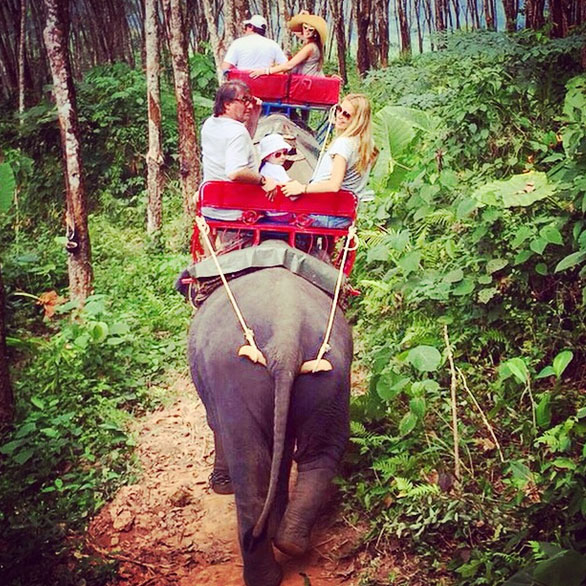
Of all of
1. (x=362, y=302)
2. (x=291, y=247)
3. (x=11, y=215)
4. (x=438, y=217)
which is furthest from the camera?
(x=11, y=215)

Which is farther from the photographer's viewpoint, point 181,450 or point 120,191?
point 120,191

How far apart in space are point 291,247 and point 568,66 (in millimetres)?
4054

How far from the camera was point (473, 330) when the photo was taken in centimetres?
482

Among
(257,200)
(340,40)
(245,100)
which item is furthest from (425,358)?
(340,40)

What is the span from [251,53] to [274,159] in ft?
11.9

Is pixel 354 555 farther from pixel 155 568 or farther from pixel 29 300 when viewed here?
pixel 29 300

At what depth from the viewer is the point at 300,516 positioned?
3.29 m

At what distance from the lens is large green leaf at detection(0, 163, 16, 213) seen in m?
6.66

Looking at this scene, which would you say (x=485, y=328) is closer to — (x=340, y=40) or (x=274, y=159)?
(x=274, y=159)

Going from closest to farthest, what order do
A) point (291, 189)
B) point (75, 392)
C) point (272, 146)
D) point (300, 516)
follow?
point (300, 516) → point (291, 189) → point (272, 146) → point (75, 392)

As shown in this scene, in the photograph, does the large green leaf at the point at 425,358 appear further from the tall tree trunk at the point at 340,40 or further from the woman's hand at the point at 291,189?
the tall tree trunk at the point at 340,40

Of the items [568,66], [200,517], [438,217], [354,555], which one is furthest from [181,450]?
[568,66]

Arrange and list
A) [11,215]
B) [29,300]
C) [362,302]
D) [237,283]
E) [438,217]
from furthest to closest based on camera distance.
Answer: [11,215] < [29,300] < [362,302] < [438,217] < [237,283]

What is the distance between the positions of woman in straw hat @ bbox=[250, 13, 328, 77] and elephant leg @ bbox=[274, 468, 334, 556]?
5144 mm
